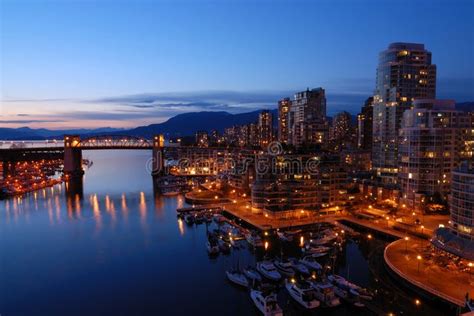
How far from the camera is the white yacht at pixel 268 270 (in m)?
21.0

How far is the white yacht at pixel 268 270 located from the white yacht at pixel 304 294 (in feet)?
5.28

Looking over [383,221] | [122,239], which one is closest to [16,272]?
[122,239]

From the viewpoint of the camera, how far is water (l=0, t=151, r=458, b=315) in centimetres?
1880

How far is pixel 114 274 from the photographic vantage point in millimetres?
22984

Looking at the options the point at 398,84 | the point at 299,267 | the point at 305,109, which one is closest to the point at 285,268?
the point at 299,267

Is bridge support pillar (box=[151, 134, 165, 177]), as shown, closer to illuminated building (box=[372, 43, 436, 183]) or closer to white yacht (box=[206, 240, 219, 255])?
illuminated building (box=[372, 43, 436, 183])

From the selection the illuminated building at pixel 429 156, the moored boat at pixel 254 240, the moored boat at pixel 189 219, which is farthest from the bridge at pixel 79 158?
the moored boat at pixel 254 240

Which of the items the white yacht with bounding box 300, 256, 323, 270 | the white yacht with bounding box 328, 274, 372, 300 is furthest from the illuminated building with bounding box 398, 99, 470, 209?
the white yacht with bounding box 328, 274, 372, 300

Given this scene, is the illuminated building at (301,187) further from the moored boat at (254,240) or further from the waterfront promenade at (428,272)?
the waterfront promenade at (428,272)

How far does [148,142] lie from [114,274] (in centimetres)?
7058

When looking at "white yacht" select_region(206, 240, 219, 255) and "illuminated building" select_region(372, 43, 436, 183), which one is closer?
"white yacht" select_region(206, 240, 219, 255)

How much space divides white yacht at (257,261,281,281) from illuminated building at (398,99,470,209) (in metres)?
17.9

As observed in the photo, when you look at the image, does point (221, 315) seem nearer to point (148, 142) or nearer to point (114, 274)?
point (114, 274)

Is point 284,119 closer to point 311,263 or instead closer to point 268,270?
point 311,263
